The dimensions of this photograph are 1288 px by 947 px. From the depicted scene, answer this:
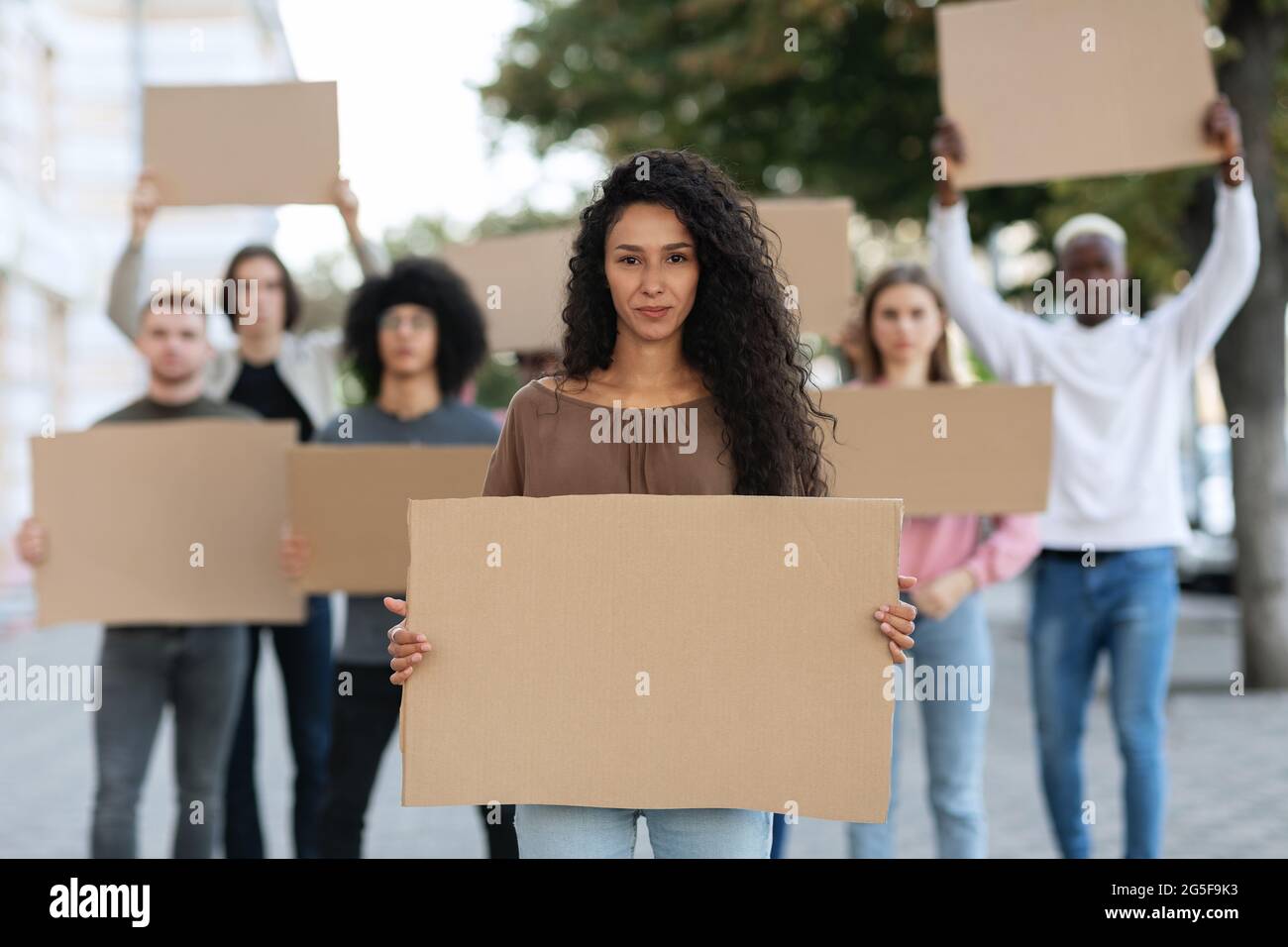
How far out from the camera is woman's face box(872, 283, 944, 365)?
4.43 m

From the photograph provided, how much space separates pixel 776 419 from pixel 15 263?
15.7m

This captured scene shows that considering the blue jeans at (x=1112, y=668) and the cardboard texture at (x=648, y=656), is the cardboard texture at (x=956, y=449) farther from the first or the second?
the cardboard texture at (x=648, y=656)

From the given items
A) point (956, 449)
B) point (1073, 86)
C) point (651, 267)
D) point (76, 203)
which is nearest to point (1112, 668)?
point (956, 449)

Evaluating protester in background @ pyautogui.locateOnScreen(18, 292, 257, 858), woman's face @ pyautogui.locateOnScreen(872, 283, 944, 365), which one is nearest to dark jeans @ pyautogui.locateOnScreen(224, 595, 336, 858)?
protester in background @ pyautogui.locateOnScreen(18, 292, 257, 858)

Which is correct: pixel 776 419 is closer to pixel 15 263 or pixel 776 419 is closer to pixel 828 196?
pixel 828 196

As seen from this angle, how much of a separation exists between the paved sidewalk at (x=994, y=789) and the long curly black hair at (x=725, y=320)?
125 inches

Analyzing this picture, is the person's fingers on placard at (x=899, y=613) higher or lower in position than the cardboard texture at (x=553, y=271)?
lower

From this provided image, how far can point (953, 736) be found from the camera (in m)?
4.27

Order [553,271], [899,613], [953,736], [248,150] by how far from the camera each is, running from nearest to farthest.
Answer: [899,613], [953,736], [248,150], [553,271]

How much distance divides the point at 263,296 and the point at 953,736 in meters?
2.57

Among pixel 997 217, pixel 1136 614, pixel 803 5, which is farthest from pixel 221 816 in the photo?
pixel 997 217

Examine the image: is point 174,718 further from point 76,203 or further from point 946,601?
point 76,203

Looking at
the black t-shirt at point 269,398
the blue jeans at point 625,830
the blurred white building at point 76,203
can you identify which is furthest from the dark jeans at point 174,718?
the blurred white building at point 76,203

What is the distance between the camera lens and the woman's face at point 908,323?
443cm
